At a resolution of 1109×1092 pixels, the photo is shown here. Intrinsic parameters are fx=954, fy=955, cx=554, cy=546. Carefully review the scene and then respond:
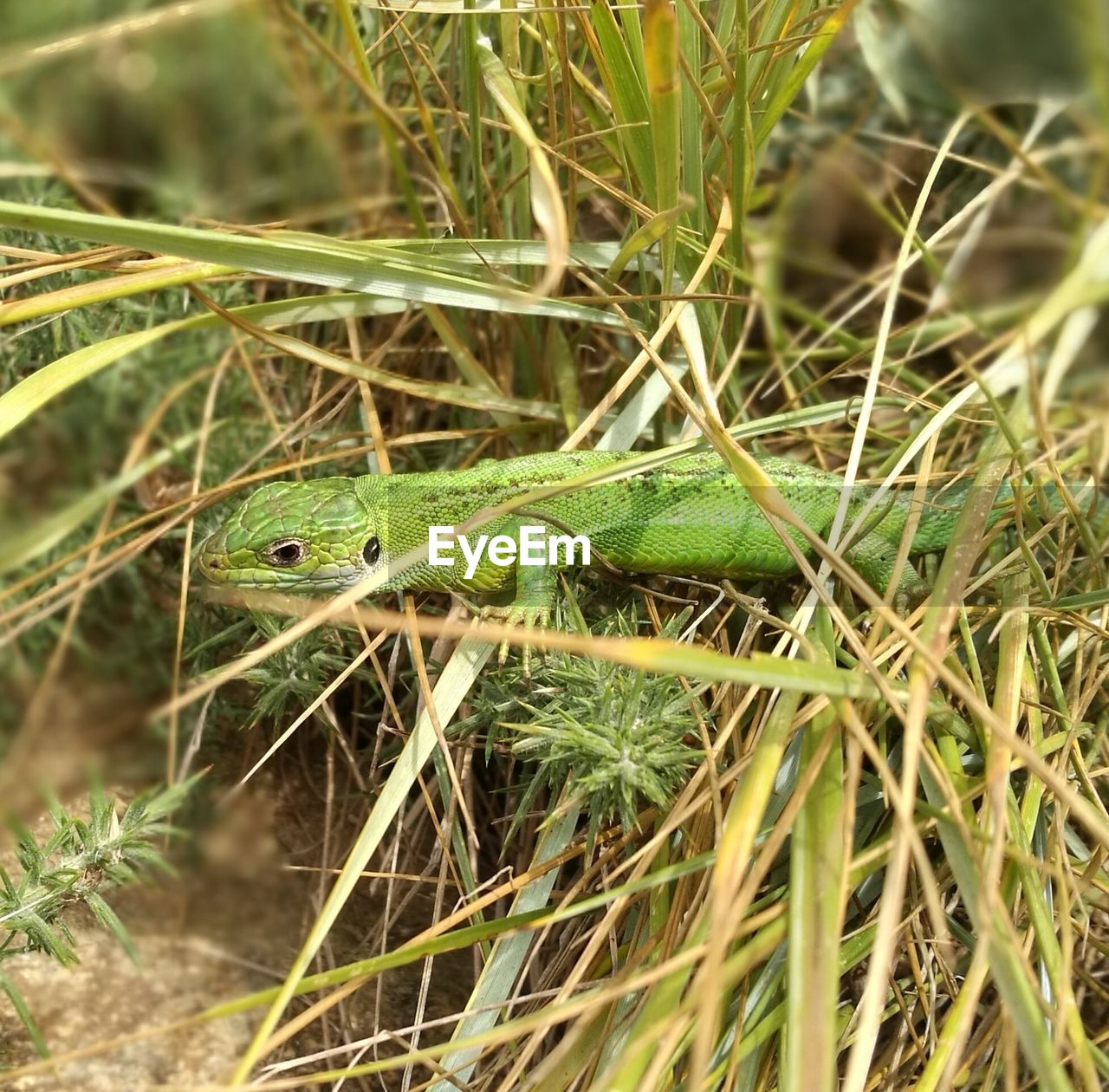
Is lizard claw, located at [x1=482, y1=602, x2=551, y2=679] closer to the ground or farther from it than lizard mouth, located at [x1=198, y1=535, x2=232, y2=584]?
closer to the ground

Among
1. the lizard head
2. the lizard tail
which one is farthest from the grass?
the lizard head

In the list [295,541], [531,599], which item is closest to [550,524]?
[531,599]

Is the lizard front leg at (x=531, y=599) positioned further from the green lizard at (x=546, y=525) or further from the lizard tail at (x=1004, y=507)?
the lizard tail at (x=1004, y=507)

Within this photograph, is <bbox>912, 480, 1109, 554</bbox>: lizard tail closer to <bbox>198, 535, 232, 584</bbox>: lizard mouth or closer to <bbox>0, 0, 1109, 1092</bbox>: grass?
<bbox>0, 0, 1109, 1092</bbox>: grass

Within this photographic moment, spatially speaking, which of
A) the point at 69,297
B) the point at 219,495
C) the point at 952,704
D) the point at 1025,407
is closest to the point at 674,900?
the point at 952,704

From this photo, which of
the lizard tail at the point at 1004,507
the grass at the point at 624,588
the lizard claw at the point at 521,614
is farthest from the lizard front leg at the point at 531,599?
the lizard tail at the point at 1004,507

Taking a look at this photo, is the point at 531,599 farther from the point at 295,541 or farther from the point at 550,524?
the point at 295,541

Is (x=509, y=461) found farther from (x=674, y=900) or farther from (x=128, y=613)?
(x=128, y=613)
